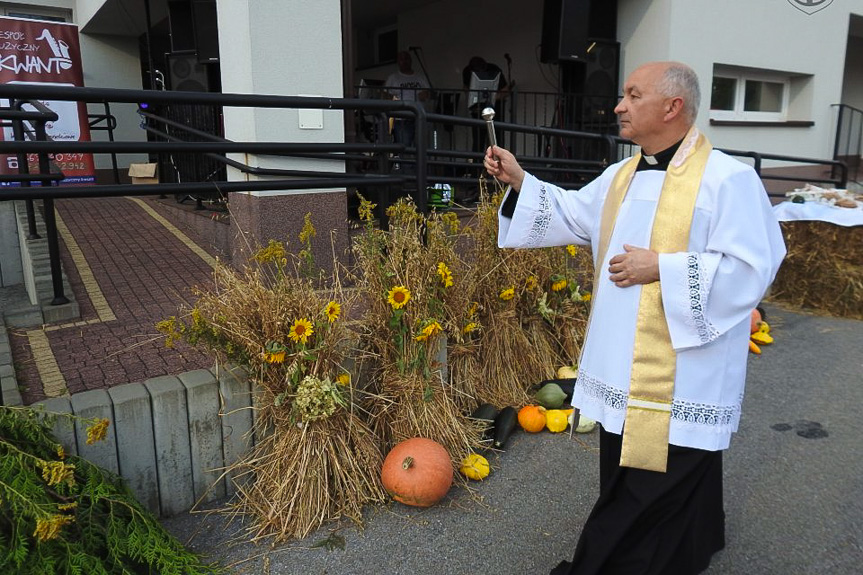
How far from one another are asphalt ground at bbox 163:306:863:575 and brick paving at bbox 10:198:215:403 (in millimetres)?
732

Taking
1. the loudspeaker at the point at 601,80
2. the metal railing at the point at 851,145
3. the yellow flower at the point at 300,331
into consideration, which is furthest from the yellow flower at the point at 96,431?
the metal railing at the point at 851,145

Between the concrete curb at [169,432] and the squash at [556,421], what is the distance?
5.14 feet

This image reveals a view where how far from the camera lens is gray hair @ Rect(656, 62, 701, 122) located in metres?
2.00

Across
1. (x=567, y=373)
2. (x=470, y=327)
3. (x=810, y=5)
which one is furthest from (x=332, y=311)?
(x=810, y=5)

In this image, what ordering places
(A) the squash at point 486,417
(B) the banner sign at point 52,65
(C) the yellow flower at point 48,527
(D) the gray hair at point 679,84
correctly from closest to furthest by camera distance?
(C) the yellow flower at point 48,527 → (D) the gray hair at point 679,84 → (A) the squash at point 486,417 → (B) the banner sign at point 52,65

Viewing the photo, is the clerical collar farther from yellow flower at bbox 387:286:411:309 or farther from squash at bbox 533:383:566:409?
squash at bbox 533:383:566:409

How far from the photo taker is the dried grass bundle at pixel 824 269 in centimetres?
596

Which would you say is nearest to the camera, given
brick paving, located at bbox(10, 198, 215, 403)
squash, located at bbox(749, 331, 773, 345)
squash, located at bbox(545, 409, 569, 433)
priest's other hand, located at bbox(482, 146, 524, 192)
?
priest's other hand, located at bbox(482, 146, 524, 192)

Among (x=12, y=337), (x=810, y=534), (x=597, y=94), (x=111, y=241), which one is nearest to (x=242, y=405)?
(x=12, y=337)

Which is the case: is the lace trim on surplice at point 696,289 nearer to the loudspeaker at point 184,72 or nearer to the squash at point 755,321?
the squash at point 755,321

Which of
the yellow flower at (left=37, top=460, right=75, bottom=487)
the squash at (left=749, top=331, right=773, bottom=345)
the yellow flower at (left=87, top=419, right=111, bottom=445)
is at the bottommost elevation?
the squash at (left=749, top=331, right=773, bottom=345)

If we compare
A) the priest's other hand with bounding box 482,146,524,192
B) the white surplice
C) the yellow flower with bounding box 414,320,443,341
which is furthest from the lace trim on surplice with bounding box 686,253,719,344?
the yellow flower with bounding box 414,320,443,341

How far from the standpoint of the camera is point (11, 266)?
16.1 feet

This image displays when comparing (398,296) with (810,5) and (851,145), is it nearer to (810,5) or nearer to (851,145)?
(810,5)
